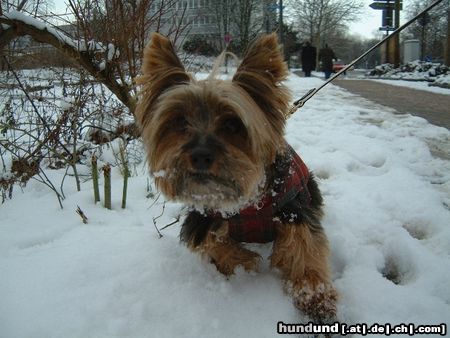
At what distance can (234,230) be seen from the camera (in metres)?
2.48

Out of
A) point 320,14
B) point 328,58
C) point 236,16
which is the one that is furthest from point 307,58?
point 320,14

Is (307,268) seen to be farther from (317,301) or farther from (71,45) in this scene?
(71,45)

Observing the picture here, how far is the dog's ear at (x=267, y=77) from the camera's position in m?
2.33

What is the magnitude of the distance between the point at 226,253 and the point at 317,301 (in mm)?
686

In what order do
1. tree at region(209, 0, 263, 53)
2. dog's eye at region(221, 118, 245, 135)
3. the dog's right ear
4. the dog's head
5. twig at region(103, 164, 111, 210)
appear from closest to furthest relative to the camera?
1. the dog's head
2. dog's eye at region(221, 118, 245, 135)
3. the dog's right ear
4. twig at region(103, 164, 111, 210)
5. tree at region(209, 0, 263, 53)

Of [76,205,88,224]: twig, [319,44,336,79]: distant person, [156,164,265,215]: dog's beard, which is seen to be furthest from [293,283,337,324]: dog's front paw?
[319,44,336,79]: distant person

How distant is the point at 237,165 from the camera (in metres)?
2.18

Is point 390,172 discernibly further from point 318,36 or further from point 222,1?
point 318,36

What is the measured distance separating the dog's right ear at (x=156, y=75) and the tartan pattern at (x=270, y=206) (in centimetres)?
93

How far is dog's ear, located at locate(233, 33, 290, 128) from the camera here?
2.33 meters

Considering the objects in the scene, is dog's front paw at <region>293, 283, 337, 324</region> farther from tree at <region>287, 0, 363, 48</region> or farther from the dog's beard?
tree at <region>287, 0, 363, 48</region>

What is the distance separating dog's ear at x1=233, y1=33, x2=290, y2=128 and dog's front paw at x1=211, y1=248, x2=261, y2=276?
931 millimetres

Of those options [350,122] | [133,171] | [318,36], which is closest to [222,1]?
[318,36]

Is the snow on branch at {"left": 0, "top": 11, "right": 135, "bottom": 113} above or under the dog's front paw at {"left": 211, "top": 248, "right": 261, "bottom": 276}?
above
